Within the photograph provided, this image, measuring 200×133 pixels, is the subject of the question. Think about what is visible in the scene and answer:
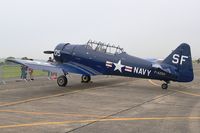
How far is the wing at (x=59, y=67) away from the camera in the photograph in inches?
705

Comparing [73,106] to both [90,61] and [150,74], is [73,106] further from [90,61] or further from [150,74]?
[90,61]

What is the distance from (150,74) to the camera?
17062 millimetres

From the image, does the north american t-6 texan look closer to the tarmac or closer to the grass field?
the tarmac

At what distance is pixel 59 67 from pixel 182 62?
6.54m

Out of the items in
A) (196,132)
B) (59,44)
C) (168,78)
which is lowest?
(196,132)

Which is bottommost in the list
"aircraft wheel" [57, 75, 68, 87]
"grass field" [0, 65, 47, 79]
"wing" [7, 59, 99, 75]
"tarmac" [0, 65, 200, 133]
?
"tarmac" [0, 65, 200, 133]

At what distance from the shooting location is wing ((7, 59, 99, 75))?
1790 centimetres

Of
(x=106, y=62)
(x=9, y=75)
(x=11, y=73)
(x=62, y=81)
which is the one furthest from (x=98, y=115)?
(x=11, y=73)

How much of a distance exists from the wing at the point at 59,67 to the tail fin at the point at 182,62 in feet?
14.2

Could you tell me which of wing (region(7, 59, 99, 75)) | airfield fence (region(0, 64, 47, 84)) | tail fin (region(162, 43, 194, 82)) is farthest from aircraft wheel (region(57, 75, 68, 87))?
tail fin (region(162, 43, 194, 82))

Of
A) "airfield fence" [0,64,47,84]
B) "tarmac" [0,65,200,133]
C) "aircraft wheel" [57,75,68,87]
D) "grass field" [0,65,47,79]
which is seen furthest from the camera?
"grass field" [0,65,47,79]

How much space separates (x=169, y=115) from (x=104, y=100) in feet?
12.1

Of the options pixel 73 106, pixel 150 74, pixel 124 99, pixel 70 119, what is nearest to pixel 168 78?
pixel 150 74

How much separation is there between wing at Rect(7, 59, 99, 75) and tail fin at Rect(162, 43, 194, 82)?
4.33 m
